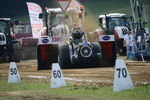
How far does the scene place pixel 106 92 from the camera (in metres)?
9.73

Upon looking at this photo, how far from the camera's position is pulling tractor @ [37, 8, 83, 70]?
59.3ft

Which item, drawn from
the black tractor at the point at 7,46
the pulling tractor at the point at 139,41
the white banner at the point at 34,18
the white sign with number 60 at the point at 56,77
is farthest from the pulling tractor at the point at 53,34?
the white banner at the point at 34,18

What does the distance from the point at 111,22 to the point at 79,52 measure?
15151 millimetres

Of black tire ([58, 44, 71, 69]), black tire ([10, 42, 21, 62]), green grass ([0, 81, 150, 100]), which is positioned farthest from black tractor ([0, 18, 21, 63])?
green grass ([0, 81, 150, 100])

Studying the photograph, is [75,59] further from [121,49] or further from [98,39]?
[121,49]

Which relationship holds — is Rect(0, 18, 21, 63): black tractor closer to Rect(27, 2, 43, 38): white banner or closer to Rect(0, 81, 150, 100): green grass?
Rect(27, 2, 43, 38): white banner

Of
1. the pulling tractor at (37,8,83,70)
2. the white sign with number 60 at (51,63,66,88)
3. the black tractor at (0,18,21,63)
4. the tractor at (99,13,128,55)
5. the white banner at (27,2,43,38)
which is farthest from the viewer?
the white banner at (27,2,43,38)

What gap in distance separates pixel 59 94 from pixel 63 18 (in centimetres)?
1187

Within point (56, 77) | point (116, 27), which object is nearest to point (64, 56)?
point (56, 77)

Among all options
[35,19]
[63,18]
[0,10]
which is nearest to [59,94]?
[63,18]

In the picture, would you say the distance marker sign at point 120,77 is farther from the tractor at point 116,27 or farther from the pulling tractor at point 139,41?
the tractor at point 116,27

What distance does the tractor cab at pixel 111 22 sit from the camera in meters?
31.5

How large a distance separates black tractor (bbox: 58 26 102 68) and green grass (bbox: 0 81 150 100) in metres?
5.36

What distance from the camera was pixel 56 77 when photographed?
10773 mm
